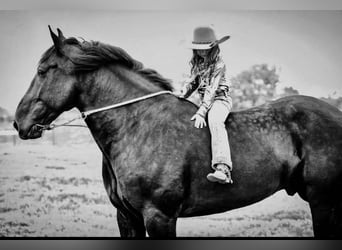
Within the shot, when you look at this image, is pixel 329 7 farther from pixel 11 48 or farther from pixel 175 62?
pixel 11 48

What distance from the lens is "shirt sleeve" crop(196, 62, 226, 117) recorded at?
106 inches

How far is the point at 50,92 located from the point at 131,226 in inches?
42.0

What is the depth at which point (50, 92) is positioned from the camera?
272cm

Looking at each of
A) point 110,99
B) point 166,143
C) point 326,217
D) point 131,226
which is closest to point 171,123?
point 166,143

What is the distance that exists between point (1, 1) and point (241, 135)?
275 centimetres

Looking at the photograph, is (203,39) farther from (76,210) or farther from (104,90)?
(76,210)

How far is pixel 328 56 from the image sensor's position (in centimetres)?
407

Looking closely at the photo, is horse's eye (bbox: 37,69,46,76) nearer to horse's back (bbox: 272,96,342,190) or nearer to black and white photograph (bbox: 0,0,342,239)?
black and white photograph (bbox: 0,0,342,239)

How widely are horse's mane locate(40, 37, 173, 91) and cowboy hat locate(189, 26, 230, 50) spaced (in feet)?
1.10

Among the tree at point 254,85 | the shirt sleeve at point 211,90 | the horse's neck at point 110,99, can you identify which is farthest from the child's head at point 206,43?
the tree at point 254,85

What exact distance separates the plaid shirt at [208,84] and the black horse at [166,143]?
0.11 m

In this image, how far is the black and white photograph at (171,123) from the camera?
2650 millimetres

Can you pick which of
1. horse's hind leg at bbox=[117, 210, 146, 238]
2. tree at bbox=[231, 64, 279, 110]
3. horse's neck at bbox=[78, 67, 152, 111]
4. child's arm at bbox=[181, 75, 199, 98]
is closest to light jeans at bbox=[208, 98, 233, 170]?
child's arm at bbox=[181, 75, 199, 98]

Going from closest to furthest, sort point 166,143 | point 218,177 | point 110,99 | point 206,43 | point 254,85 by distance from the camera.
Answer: point 218,177 < point 166,143 < point 110,99 < point 206,43 < point 254,85
